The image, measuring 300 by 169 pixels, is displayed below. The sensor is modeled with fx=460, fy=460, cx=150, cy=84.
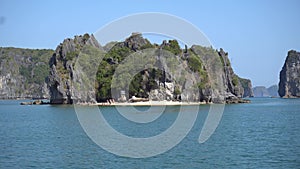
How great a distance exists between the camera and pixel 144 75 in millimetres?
115312

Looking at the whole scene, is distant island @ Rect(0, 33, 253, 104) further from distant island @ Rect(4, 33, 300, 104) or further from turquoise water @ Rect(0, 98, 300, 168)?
turquoise water @ Rect(0, 98, 300, 168)

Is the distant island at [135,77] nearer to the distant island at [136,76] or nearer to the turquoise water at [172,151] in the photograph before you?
the distant island at [136,76]

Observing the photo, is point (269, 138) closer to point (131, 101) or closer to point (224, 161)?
point (224, 161)

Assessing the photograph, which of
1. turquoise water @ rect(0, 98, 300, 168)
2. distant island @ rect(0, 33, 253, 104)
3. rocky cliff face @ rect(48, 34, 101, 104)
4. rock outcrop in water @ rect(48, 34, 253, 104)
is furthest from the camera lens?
distant island @ rect(0, 33, 253, 104)

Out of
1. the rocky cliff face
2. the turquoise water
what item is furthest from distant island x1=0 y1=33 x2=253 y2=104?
the turquoise water

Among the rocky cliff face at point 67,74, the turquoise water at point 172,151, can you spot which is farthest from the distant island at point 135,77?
the turquoise water at point 172,151

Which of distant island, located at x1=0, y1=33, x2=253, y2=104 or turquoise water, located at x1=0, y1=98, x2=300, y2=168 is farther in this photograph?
distant island, located at x1=0, y1=33, x2=253, y2=104

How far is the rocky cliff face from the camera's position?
110875 millimetres

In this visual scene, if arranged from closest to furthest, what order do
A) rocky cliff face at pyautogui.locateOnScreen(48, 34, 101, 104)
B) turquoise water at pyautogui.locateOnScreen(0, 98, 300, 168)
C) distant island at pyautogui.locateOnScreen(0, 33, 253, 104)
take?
turquoise water at pyautogui.locateOnScreen(0, 98, 300, 168) < rocky cliff face at pyautogui.locateOnScreen(48, 34, 101, 104) < distant island at pyautogui.locateOnScreen(0, 33, 253, 104)

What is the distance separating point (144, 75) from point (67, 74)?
19240mm

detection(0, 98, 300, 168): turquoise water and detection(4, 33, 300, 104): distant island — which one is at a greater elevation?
detection(4, 33, 300, 104): distant island

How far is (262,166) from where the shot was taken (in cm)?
2706

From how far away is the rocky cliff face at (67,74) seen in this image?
111 meters

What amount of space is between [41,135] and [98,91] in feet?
234
